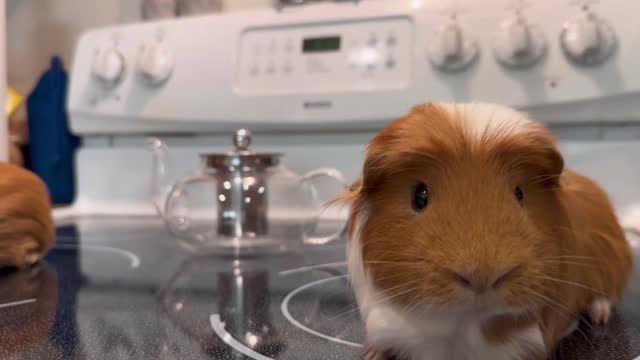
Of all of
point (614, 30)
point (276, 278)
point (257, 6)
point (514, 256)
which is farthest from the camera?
point (257, 6)

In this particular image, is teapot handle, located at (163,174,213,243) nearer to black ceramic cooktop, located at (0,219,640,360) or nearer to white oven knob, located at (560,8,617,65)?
black ceramic cooktop, located at (0,219,640,360)

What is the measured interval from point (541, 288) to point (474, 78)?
59 centimetres

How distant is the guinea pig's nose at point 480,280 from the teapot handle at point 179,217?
1.91 feet

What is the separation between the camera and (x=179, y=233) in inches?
33.9

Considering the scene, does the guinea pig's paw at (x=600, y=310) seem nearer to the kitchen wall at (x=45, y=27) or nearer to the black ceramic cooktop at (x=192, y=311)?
the black ceramic cooktop at (x=192, y=311)

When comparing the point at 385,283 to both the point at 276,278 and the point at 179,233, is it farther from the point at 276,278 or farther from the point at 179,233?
the point at 179,233

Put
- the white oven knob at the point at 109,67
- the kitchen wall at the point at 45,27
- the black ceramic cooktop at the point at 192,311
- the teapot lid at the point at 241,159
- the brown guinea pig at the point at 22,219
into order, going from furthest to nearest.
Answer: the kitchen wall at the point at 45,27 < the white oven knob at the point at 109,67 < the teapot lid at the point at 241,159 < the brown guinea pig at the point at 22,219 < the black ceramic cooktop at the point at 192,311

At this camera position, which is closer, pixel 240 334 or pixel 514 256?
pixel 514 256

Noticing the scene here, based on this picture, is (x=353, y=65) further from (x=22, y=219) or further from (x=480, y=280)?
(x=480, y=280)

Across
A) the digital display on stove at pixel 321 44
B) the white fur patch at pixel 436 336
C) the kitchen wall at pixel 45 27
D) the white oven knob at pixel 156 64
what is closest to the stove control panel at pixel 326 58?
the digital display on stove at pixel 321 44

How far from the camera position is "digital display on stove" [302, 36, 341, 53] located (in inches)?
36.6

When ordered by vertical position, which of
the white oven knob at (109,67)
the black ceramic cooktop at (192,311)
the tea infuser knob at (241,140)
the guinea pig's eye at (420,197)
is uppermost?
the white oven knob at (109,67)

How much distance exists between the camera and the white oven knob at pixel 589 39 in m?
0.77

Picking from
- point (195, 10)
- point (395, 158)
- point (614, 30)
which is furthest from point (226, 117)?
point (395, 158)
